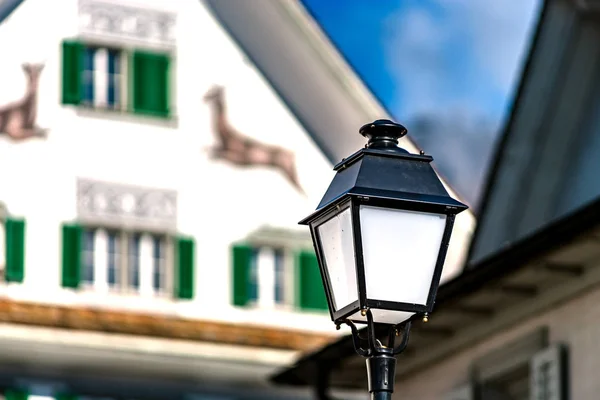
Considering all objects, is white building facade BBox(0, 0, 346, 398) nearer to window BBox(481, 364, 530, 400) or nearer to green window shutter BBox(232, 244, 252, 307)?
green window shutter BBox(232, 244, 252, 307)

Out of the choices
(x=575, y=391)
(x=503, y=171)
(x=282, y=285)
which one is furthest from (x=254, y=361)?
(x=575, y=391)

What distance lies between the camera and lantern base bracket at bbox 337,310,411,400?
8.28m

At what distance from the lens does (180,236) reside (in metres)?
32.7

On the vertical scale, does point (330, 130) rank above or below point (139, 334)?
above

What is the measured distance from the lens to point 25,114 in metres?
31.9

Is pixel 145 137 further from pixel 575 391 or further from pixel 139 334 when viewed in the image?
pixel 575 391

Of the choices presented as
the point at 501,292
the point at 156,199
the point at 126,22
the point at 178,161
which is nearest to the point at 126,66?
the point at 126,22

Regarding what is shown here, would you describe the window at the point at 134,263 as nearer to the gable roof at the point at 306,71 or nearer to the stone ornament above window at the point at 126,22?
the stone ornament above window at the point at 126,22

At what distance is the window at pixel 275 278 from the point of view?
1296 inches

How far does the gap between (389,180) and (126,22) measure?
24.7 m

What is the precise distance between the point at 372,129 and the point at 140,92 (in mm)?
24193

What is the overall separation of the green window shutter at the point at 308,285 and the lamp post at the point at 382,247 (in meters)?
24.7

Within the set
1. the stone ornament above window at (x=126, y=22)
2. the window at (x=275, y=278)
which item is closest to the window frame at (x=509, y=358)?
the window at (x=275, y=278)

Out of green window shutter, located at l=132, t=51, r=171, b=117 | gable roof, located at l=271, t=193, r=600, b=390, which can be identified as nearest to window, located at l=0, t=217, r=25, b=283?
green window shutter, located at l=132, t=51, r=171, b=117
